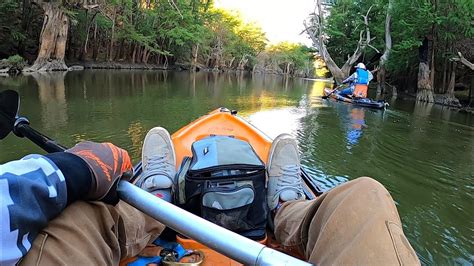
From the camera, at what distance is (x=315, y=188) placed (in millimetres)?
3154

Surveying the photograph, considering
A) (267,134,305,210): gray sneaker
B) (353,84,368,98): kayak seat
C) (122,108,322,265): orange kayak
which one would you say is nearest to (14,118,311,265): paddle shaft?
(267,134,305,210): gray sneaker

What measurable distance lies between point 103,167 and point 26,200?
0.35m

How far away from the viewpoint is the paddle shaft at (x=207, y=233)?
3.78ft

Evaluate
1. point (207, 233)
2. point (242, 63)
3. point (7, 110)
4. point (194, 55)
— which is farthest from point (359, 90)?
point (242, 63)

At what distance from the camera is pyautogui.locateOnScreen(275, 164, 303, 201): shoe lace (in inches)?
93.1

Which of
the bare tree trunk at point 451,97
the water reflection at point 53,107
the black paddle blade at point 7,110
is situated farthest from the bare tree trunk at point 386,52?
the black paddle blade at point 7,110

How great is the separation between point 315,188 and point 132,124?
5.28 m

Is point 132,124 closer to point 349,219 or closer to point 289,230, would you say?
point 289,230

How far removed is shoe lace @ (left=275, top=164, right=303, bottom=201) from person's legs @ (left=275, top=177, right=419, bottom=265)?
0.74 metres

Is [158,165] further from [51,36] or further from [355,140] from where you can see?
[51,36]

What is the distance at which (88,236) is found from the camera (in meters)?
1.25

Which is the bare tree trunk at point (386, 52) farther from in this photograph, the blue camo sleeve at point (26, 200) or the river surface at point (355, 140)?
the blue camo sleeve at point (26, 200)

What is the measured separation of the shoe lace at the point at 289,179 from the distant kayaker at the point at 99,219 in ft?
1.96

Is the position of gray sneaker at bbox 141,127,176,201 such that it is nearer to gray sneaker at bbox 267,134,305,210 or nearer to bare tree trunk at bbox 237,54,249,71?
gray sneaker at bbox 267,134,305,210
